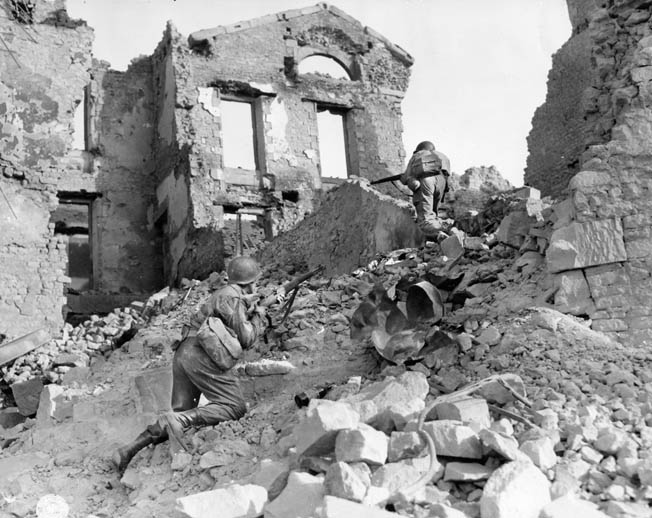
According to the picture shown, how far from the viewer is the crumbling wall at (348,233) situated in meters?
11.4

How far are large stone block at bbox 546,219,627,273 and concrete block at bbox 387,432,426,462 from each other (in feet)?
7.97

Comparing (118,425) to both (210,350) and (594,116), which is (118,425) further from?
(594,116)

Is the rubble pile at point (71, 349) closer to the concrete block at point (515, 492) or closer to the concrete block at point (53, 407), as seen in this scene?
the concrete block at point (53, 407)

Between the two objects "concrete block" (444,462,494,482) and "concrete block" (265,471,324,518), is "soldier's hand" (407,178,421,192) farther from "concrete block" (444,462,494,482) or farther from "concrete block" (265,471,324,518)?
"concrete block" (265,471,324,518)

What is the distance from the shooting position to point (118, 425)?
25.1ft

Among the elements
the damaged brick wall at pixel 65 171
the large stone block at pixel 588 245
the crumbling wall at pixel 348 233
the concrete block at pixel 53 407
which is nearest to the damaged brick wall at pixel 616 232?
the large stone block at pixel 588 245

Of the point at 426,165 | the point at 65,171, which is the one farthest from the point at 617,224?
the point at 65,171

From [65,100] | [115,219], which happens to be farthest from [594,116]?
[115,219]

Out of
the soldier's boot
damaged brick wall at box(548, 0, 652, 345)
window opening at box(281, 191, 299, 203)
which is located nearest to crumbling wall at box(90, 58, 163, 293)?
window opening at box(281, 191, 299, 203)

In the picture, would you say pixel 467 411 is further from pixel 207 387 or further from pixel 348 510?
pixel 207 387

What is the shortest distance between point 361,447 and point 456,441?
582 millimetres

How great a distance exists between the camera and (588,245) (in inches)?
256

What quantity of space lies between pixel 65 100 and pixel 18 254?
4.22m

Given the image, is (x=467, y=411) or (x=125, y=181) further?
(x=125, y=181)
